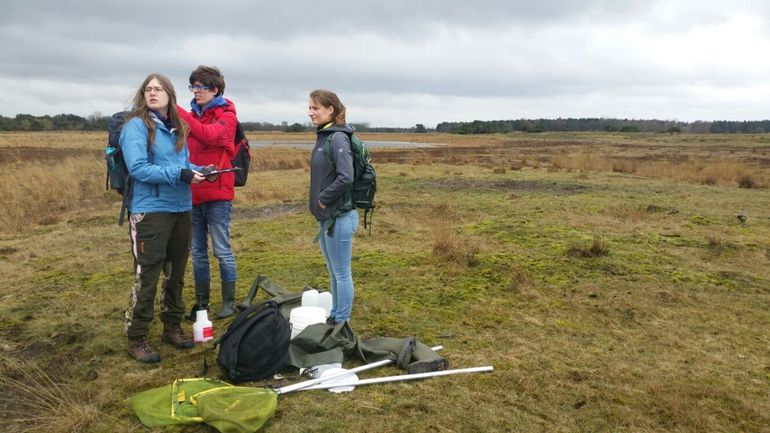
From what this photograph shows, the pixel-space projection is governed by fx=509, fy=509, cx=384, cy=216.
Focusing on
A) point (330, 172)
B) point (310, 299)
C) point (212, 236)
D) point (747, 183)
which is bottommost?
point (310, 299)

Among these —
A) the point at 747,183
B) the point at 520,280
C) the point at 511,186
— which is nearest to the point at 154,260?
the point at 520,280

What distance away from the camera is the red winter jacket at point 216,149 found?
420 centimetres

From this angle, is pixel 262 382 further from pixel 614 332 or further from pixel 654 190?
pixel 654 190

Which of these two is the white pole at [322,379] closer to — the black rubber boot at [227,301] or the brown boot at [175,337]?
the brown boot at [175,337]

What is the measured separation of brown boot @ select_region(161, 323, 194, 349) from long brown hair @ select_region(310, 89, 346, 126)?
2.09 m

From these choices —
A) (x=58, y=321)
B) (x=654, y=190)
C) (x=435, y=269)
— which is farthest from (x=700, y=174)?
(x=58, y=321)

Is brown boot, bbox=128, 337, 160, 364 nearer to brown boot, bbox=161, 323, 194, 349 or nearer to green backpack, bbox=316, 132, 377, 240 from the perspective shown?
brown boot, bbox=161, 323, 194, 349

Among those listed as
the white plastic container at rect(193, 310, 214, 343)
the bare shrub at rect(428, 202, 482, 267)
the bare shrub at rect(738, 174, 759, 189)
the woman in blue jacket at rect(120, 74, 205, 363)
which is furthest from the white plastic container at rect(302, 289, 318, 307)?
the bare shrub at rect(738, 174, 759, 189)

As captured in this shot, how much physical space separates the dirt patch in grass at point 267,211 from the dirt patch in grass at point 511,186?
192 inches

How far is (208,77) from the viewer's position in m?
4.13

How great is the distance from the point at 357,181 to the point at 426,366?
149 centimetres

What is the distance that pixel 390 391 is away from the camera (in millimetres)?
3412

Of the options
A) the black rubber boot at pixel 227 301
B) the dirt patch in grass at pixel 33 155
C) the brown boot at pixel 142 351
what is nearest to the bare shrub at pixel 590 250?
the black rubber boot at pixel 227 301

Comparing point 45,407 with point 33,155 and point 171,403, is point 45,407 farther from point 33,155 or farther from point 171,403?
point 33,155
